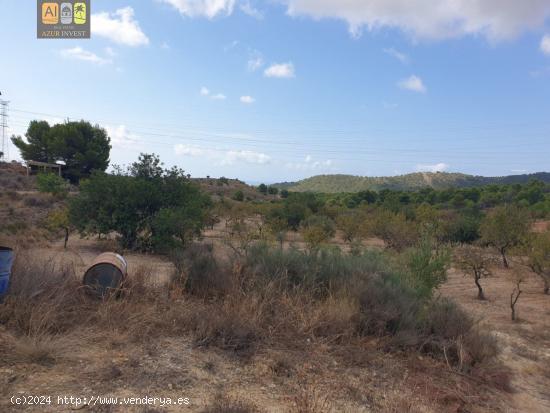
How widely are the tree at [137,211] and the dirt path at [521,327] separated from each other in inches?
437

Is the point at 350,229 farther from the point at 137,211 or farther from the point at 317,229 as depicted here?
the point at 137,211

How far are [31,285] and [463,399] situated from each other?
18.0 ft

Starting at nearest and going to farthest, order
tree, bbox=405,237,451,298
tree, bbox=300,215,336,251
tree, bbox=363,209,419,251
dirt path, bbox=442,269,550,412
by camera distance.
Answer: dirt path, bbox=442,269,550,412, tree, bbox=405,237,451,298, tree, bbox=300,215,336,251, tree, bbox=363,209,419,251

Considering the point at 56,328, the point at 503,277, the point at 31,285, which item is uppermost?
the point at 31,285

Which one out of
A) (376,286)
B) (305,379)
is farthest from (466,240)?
(305,379)

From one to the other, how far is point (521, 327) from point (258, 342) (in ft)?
28.1

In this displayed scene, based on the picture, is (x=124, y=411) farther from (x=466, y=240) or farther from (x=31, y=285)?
(x=466, y=240)

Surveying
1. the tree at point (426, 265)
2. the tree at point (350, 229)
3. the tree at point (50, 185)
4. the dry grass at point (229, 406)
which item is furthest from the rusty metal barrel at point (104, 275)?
the tree at point (50, 185)

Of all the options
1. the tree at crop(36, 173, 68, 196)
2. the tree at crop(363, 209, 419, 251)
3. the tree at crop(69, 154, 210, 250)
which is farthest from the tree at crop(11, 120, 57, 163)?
the tree at crop(363, 209, 419, 251)

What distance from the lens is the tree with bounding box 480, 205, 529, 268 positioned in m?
20.5

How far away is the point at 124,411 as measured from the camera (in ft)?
12.3

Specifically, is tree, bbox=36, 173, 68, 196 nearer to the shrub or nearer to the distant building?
the shrub

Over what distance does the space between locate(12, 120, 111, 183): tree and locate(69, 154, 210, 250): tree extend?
35608 millimetres

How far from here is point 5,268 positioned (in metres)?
5.32
